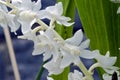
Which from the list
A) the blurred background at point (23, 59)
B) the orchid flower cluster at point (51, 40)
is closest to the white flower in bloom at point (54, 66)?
the orchid flower cluster at point (51, 40)

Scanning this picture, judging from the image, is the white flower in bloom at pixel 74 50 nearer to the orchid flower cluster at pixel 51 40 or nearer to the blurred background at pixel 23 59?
the orchid flower cluster at pixel 51 40

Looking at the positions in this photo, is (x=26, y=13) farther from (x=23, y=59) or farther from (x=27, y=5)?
(x=23, y=59)

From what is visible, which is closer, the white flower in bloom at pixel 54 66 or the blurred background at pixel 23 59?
the white flower in bloom at pixel 54 66

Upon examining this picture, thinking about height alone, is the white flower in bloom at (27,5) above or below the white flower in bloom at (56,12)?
above

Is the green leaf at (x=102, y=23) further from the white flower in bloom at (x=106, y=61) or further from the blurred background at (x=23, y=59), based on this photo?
the blurred background at (x=23, y=59)

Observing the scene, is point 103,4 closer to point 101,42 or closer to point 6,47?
point 101,42

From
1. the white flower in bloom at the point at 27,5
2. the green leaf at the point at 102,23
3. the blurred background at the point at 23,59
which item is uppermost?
the white flower in bloom at the point at 27,5

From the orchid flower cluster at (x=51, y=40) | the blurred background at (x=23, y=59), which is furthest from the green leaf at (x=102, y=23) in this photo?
the blurred background at (x=23, y=59)
